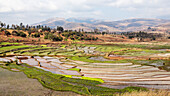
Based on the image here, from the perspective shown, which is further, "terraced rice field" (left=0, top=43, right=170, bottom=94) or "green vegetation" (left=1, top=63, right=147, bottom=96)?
"terraced rice field" (left=0, top=43, right=170, bottom=94)

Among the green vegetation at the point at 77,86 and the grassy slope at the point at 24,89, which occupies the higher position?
the grassy slope at the point at 24,89

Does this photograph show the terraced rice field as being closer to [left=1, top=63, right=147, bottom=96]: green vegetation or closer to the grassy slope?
[left=1, top=63, right=147, bottom=96]: green vegetation

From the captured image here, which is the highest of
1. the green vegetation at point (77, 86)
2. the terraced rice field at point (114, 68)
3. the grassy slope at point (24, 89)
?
the grassy slope at point (24, 89)

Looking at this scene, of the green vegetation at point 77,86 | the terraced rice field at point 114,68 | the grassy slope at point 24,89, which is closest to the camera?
the grassy slope at point 24,89

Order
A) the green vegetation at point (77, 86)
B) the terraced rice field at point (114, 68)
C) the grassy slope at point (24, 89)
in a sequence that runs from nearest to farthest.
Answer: the grassy slope at point (24, 89) → the green vegetation at point (77, 86) → the terraced rice field at point (114, 68)

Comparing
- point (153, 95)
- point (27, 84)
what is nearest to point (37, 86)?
point (27, 84)

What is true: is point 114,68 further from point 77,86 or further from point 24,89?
point 24,89

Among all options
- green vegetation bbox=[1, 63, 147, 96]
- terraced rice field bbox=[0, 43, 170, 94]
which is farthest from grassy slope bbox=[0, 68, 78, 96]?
terraced rice field bbox=[0, 43, 170, 94]

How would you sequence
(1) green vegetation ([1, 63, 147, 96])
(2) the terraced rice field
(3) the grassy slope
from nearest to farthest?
1. (3) the grassy slope
2. (1) green vegetation ([1, 63, 147, 96])
3. (2) the terraced rice field

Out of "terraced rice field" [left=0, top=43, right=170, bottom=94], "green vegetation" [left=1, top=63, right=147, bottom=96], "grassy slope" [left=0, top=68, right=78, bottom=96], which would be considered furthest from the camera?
"terraced rice field" [left=0, top=43, right=170, bottom=94]

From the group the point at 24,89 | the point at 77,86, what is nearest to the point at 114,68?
the point at 77,86

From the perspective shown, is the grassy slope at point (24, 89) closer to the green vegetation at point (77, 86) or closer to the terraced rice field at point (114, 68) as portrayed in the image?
the green vegetation at point (77, 86)

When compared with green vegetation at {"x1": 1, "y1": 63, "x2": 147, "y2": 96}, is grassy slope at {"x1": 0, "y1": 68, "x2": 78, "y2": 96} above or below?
above

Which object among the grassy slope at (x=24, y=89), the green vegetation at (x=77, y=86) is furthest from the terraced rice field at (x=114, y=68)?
the grassy slope at (x=24, y=89)
